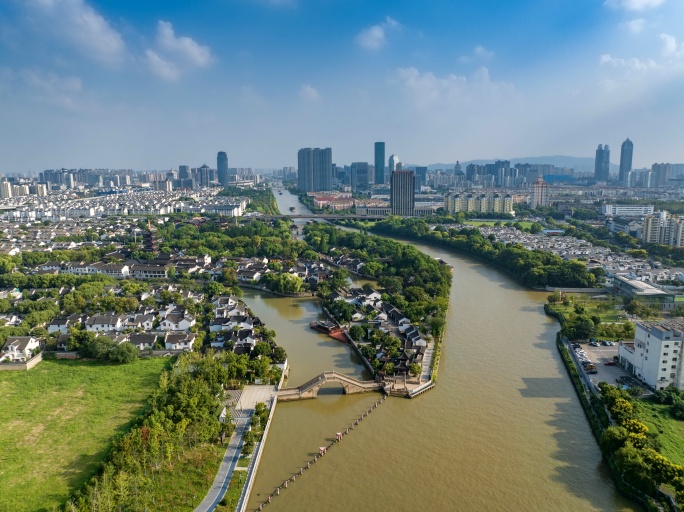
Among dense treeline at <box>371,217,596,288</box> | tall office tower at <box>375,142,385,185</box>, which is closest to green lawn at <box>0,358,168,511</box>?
dense treeline at <box>371,217,596,288</box>

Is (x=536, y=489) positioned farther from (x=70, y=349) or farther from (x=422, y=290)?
(x=70, y=349)

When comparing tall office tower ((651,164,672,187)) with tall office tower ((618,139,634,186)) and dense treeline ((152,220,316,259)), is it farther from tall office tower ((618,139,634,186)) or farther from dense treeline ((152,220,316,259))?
dense treeline ((152,220,316,259))

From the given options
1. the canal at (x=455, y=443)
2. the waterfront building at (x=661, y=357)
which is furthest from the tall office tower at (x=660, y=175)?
the waterfront building at (x=661, y=357)

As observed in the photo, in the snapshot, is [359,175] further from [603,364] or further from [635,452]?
[635,452]

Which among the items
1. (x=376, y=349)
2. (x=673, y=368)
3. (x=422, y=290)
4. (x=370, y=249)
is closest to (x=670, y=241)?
(x=370, y=249)

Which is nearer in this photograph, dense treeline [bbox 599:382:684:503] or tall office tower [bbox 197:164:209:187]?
dense treeline [bbox 599:382:684:503]

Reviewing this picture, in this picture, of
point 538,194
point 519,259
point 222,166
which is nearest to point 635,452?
point 519,259

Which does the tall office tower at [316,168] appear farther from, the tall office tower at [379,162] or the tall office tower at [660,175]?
the tall office tower at [660,175]
